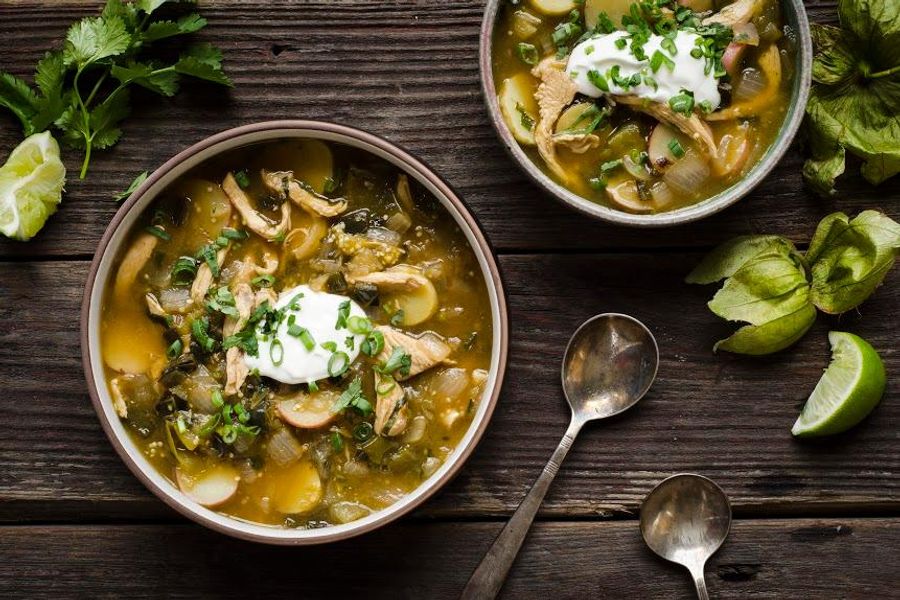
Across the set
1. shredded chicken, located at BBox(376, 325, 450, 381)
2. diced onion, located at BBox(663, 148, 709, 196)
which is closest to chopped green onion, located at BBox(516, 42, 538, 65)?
diced onion, located at BBox(663, 148, 709, 196)

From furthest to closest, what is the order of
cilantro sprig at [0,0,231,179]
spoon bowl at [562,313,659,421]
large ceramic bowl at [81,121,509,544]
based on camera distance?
spoon bowl at [562,313,659,421]
cilantro sprig at [0,0,231,179]
large ceramic bowl at [81,121,509,544]

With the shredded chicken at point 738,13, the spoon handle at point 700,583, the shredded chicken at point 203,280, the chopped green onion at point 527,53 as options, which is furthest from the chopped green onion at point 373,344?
the shredded chicken at point 738,13

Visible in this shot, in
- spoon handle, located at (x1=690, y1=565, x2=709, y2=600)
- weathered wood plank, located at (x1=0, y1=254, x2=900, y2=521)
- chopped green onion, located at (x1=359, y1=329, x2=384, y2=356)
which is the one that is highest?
chopped green onion, located at (x1=359, y1=329, x2=384, y2=356)

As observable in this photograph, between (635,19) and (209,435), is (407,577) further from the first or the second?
(635,19)

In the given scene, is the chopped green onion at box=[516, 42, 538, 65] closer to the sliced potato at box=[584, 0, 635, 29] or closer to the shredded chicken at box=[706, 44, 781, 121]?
the sliced potato at box=[584, 0, 635, 29]

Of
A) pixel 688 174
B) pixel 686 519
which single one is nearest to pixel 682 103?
pixel 688 174

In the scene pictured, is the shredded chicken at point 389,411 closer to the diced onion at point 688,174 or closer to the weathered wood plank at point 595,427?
the weathered wood plank at point 595,427

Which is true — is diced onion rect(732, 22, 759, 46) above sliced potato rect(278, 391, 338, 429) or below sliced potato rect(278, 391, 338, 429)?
above
